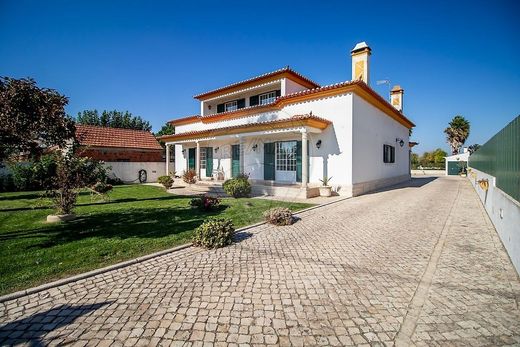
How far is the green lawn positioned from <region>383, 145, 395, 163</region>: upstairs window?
10524mm

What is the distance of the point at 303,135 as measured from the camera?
40.5 ft

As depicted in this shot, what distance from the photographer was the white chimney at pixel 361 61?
51.6 feet

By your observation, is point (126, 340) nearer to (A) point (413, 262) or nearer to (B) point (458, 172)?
(A) point (413, 262)

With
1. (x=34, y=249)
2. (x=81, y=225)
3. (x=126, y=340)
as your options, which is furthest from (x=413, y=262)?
(x=81, y=225)

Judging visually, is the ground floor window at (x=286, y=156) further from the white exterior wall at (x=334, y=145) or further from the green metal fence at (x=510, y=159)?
the green metal fence at (x=510, y=159)

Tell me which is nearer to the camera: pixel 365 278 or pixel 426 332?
pixel 426 332

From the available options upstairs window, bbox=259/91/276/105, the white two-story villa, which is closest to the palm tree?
the white two-story villa

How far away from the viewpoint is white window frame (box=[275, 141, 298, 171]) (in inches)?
589

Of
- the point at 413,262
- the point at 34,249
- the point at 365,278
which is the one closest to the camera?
the point at 365,278

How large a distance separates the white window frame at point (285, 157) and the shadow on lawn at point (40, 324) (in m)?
12.7

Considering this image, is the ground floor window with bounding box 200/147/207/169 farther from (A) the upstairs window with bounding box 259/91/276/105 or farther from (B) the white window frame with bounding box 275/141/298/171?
(B) the white window frame with bounding box 275/141/298/171

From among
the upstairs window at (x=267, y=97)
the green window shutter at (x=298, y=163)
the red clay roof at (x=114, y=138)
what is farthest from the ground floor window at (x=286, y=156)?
the red clay roof at (x=114, y=138)

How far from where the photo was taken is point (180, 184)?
19.7 meters

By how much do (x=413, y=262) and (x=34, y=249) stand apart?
25.2 ft
